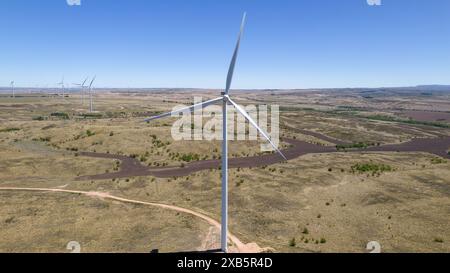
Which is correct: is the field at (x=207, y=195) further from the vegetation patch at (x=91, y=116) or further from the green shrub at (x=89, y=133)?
the vegetation patch at (x=91, y=116)

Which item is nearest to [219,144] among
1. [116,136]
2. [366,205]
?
[116,136]

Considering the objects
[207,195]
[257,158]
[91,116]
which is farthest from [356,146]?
[91,116]

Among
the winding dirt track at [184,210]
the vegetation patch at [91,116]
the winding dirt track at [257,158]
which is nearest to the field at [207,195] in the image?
the winding dirt track at [184,210]

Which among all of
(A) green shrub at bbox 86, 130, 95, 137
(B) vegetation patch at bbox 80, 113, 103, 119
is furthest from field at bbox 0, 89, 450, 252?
(B) vegetation patch at bbox 80, 113, 103, 119

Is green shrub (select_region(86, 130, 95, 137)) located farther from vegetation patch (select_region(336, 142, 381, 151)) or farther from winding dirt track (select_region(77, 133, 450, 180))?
vegetation patch (select_region(336, 142, 381, 151))
